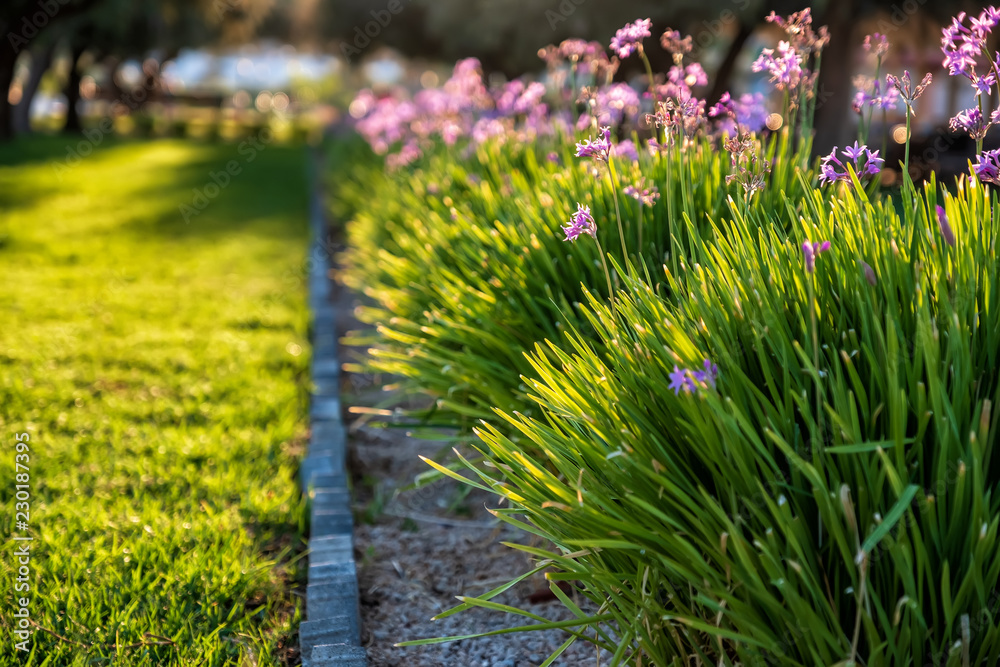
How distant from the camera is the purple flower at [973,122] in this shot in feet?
6.47

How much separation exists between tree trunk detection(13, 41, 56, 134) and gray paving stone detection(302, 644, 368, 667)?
23.6 meters

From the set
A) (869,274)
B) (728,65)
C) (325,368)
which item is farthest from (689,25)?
(869,274)

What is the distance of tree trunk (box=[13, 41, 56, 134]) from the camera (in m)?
22.8

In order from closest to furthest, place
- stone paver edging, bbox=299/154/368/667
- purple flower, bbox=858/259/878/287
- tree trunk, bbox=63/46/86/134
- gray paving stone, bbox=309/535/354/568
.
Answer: purple flower, bbox=858/259/878/287 < stone paver edging, bbox=299/154/368/667 < gray paving stone, bbox=309/535/354/568 < tree trunk, bbox=63/46/86/134

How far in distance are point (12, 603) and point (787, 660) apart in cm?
215

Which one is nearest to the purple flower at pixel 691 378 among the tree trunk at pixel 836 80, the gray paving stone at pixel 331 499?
the gray paving stone at pixel 331 499

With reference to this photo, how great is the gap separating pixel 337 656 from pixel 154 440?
188 cm

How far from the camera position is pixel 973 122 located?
200 centimetres

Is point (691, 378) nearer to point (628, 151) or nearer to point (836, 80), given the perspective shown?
point (628, 151)

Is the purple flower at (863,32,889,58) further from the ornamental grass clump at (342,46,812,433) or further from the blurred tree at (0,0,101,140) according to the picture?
the blurred tree at (0,0,101,140)

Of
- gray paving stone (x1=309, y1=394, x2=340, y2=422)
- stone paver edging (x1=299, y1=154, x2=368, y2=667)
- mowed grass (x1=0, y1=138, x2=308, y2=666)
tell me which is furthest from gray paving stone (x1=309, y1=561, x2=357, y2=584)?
gray paving stone (x1=309, y1=394, x2=340, y2=422)

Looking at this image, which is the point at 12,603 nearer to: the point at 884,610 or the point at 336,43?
the point at 884,610

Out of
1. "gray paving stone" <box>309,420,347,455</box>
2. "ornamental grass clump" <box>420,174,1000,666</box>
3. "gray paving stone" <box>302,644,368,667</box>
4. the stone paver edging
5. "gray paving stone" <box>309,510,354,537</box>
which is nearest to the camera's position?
"ornamental grass clump" <box>420,174,1000,666</box>

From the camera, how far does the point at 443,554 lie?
3.16 m
